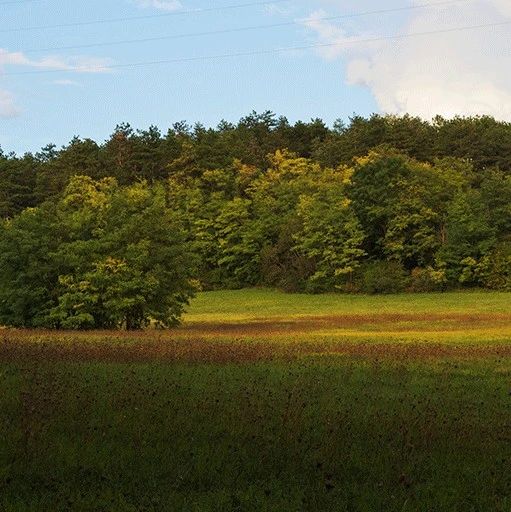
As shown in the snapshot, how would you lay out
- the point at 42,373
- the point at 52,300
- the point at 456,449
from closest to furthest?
the point at 456,449
the point at 42,373
the point at 52,300

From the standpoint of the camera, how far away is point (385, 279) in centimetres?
Answer: 8112

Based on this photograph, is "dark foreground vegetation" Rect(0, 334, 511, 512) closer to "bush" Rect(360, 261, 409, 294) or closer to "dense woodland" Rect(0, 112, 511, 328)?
"dense woodland" Rect(0, 112, 511, 328)

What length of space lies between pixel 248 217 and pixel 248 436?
301 feet

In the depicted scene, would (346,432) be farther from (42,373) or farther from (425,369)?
(425,369)

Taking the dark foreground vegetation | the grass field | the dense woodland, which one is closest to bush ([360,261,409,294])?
the dense woodland

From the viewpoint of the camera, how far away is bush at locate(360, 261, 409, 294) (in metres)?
81.3

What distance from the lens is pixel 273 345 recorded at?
1097 inches

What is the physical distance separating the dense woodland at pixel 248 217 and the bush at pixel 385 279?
21cm

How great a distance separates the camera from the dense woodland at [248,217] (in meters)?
40.4

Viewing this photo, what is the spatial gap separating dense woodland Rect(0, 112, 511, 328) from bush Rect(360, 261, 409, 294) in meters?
0.21

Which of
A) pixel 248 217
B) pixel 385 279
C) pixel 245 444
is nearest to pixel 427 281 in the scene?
pixel 385 279

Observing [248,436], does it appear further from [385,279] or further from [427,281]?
[427,281]

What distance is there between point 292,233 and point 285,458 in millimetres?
84231

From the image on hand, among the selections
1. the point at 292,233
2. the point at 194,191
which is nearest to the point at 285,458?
the point at 292,233
